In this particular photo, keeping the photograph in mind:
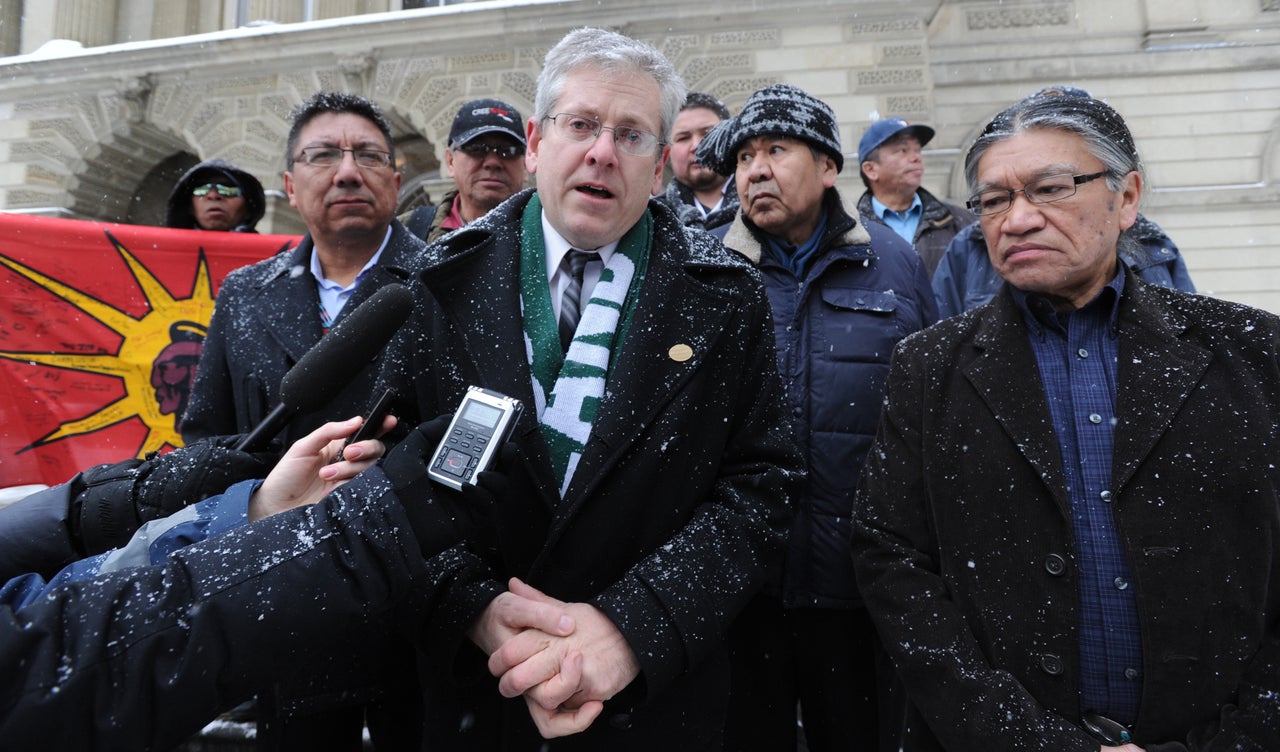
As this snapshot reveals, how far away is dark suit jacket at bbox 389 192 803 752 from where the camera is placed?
1624 millimetres

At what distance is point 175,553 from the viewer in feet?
4.15

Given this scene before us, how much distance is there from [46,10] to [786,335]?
15912 millimetres

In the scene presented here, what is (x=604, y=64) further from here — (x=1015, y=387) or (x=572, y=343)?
(x=1015, y=387)

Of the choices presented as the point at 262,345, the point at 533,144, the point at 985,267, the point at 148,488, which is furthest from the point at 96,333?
the point at 985,267

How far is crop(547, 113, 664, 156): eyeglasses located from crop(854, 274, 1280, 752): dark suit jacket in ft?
3.12

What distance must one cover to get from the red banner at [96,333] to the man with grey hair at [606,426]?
11.0 feet

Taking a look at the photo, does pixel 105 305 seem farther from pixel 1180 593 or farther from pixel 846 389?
pixel 1180 593

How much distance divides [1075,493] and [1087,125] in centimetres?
89

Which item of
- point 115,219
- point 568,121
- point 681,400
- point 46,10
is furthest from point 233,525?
point 46,10

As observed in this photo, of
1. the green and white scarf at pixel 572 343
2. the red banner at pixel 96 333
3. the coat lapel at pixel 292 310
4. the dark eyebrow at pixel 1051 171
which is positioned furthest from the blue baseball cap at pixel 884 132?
the red banner at pixel 96 333

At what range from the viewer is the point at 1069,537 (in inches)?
65.1

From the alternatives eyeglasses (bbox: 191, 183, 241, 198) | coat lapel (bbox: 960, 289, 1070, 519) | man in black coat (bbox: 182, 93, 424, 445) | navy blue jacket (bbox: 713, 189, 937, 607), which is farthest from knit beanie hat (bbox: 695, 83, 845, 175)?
eyeglasses (bbox: 191, 183, 241, 198)

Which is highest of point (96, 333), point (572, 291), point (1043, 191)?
point (1043, 191)

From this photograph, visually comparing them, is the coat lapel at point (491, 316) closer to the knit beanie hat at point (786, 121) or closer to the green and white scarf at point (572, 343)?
the green and white scarf at point (572, 343)
